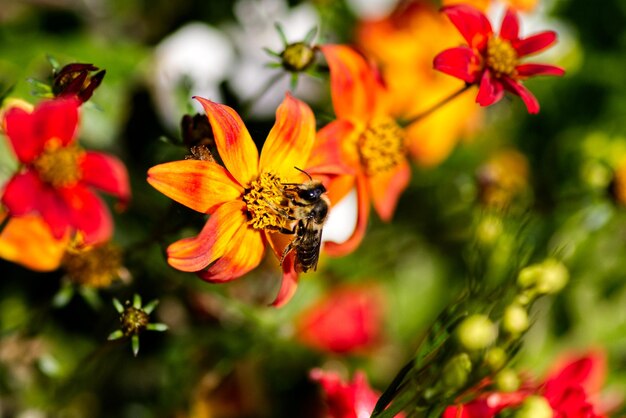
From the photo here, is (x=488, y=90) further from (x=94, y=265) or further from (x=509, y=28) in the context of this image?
(x=94, y=265)

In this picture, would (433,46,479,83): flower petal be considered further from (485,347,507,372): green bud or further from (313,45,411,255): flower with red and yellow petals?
(485,347,507,372): green bud

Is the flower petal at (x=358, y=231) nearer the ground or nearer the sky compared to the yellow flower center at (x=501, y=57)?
nearer the ground

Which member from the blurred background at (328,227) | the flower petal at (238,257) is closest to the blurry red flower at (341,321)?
the blurred background at (328,227)

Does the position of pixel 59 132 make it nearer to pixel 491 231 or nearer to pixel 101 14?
pixel 491 231

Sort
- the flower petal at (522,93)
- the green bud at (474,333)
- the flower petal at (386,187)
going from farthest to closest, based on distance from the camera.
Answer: the flower petal at (386,187)
the flower petal at (522,93)
the green bud at (474,333)

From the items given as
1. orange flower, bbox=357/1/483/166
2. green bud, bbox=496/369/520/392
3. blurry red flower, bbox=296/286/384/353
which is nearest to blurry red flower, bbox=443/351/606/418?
green bud, bbox=496/369/520/392

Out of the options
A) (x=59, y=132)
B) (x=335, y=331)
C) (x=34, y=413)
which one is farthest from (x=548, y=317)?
(x=59, y=132)

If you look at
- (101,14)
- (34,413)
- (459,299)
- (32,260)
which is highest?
(101,14)

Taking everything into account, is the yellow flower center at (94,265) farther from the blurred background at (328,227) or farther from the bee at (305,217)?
the bee at (305,217)
